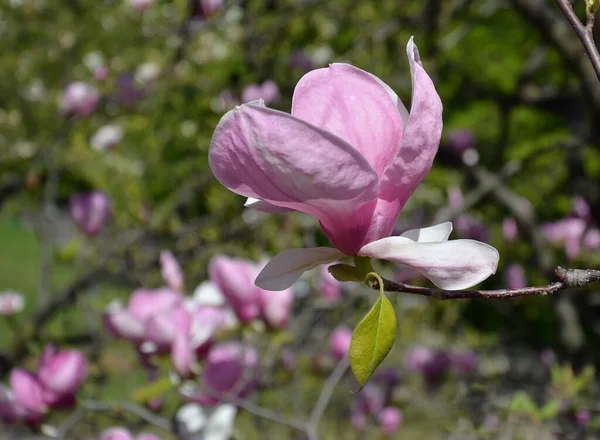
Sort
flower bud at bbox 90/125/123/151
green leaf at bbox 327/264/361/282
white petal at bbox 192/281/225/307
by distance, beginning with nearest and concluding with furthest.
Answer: green leaf at bbox 327/264/361/282, white petal at bbox 192/281/225/307, flower bud at bbox 90/125/123/151

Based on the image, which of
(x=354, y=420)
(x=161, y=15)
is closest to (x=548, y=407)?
(x=354, y=420)

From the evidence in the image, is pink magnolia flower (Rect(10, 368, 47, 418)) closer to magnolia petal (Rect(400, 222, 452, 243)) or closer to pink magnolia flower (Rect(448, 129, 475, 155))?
magnolia petal (Rect(400, 222, 452, 243))

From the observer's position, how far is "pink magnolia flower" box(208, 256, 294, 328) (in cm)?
101

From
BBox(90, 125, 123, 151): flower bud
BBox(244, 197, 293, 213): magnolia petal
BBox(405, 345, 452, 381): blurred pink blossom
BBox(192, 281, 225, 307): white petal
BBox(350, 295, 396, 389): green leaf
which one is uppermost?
BBox(244, 197, 293, 213): magnolia petal

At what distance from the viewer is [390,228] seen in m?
0.47

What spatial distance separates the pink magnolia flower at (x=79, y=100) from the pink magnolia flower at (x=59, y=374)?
1219 millimetres

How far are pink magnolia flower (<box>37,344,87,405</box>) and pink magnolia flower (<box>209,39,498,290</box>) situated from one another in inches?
28.5

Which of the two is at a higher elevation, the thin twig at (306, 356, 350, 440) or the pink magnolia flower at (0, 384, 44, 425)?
the thin twig at (306, 356, 350, 440)

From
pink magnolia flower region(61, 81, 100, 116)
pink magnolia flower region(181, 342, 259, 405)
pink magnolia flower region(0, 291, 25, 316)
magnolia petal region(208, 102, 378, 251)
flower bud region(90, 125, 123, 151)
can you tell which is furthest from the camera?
flower bud region(90, 125, 123, 151)

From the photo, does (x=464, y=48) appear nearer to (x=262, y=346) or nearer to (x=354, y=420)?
(x=354, y=420)

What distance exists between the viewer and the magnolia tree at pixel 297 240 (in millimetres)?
422

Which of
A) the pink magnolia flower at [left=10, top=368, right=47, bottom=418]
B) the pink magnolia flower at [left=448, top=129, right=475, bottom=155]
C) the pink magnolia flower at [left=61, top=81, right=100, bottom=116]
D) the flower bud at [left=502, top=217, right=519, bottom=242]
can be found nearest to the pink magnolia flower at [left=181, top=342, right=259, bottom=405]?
the pink magnolia flower at [left=10, top=368, right=47, bottom=418]

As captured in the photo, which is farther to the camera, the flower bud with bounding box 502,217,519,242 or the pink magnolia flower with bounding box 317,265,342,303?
the flower bud with bounding box 502,217,519,242

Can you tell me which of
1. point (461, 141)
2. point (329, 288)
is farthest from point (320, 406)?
point (461, 141)
